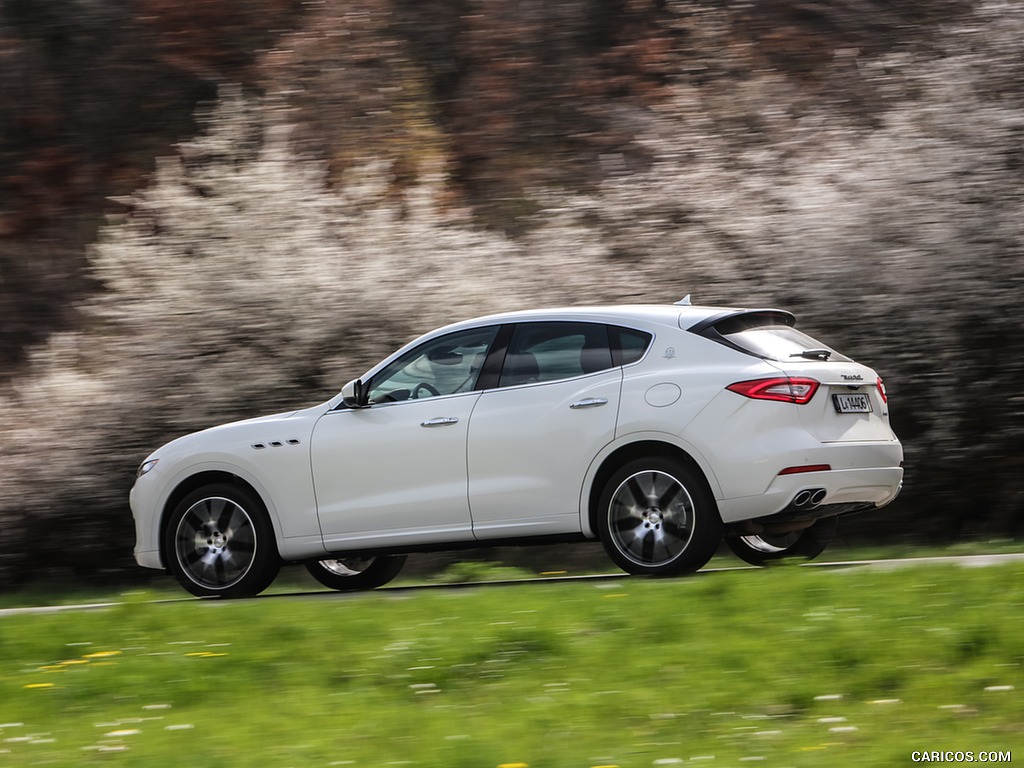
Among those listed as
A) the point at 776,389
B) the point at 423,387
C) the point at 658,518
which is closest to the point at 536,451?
the point at 658,518

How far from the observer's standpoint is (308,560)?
32.6 feet

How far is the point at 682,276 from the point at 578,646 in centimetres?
839

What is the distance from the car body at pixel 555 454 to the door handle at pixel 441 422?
0.02 metres

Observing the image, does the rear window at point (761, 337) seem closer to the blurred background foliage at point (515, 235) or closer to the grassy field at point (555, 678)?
the grassy field at point (555, 678)

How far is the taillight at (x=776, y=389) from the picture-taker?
853 cm

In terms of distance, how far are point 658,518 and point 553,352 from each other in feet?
4.16

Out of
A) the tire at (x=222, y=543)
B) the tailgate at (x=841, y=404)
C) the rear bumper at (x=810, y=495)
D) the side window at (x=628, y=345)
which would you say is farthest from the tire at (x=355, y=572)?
the tailgate at (x=841, y=404)

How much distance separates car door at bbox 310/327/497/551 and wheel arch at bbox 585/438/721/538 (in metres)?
0.82

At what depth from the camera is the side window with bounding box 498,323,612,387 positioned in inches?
361

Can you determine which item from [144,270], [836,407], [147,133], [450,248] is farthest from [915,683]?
[147,133]

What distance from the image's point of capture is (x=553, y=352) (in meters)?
9.30

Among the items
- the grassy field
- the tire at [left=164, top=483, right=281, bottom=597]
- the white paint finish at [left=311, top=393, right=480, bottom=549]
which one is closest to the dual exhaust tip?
the grassy field

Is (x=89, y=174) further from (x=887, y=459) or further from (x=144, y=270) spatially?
(x=887, y=459)
